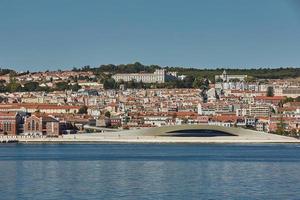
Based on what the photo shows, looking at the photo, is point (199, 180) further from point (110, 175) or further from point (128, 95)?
point (128, 95)

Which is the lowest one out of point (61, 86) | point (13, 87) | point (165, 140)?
point (165, 140)

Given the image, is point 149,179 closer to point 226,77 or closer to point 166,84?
point 166,84

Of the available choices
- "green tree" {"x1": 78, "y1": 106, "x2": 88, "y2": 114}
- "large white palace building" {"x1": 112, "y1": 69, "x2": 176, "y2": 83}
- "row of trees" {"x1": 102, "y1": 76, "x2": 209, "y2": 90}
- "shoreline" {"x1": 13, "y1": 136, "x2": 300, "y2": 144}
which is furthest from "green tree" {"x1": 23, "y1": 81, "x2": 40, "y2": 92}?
"shoreline" {"x1": 13, "y1": 136, "x2": 300, "y2": 144}

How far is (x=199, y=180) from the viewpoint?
75.3 ft

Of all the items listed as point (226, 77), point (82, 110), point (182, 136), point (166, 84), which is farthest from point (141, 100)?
point (182, 136)

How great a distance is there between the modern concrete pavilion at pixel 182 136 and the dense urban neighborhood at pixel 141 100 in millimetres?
4831

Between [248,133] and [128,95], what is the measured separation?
35221 millimetres

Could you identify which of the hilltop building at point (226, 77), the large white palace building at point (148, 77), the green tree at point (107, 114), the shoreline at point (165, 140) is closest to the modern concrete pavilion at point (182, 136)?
the shoreline at point (165, 140)

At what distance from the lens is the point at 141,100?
85.9m

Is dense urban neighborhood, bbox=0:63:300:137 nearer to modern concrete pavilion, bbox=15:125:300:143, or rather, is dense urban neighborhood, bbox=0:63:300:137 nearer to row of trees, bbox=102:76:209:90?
row of trees, bbox=102:76:209:90

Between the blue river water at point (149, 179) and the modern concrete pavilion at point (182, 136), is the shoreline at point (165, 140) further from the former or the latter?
the blue river water at point (149, 179)

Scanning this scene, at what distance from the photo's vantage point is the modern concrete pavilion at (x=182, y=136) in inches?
2170

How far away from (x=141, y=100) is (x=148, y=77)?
18.2m

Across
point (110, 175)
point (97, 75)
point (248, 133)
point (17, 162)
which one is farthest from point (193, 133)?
point (97, 75)
